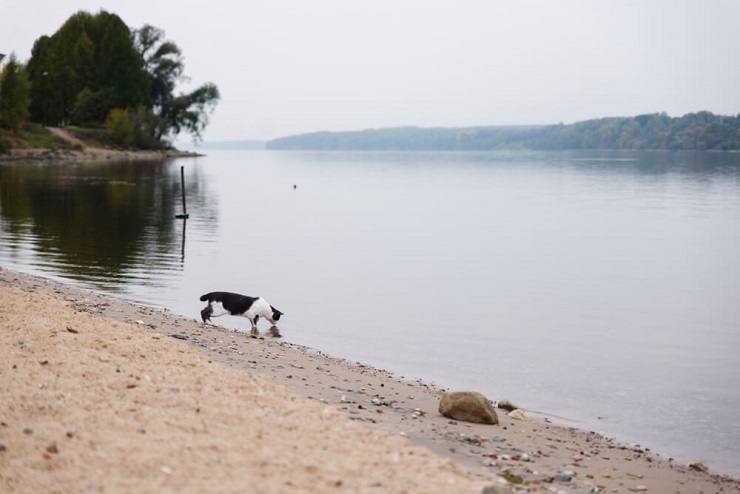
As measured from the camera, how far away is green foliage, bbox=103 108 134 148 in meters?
125

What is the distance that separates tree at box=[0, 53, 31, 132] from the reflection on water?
3240cm

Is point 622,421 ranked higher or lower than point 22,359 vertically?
lower

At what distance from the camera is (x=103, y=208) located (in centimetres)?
4738

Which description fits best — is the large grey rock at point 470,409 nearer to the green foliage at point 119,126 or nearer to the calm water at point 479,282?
the calm water at point 479,282

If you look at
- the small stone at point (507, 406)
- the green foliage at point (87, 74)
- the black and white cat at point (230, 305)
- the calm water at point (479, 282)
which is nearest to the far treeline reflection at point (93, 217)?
the calm water at point (479, 282)

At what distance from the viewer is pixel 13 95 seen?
99.1 meters

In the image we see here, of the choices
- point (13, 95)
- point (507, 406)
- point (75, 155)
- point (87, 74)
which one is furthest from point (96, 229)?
point (87, 74)

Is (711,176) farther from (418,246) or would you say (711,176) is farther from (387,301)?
(387,301)

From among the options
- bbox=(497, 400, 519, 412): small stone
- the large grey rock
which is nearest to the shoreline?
bbox=(497, 400, 519, 412): small stone

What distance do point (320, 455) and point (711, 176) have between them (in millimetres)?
108863

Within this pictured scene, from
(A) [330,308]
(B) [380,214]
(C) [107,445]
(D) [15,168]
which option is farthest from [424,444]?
(D) [15,168]

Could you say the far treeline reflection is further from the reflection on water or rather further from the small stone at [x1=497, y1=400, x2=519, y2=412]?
the small stone at [x1=497, y1=400, x2=519, y2=412]

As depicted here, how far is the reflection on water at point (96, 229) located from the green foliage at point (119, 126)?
184 ft

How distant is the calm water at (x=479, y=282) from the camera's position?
600 inches
